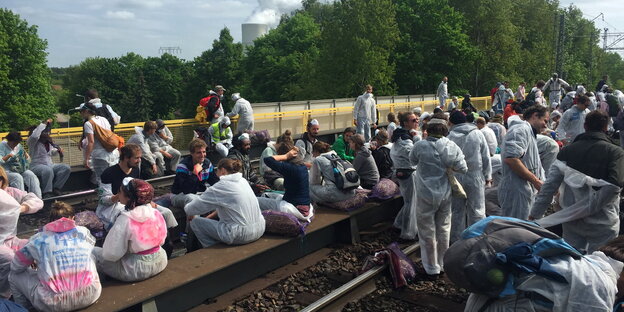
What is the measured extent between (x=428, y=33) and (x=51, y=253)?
43.4 m

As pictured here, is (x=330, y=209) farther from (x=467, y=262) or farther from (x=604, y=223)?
(x=467, y=262)

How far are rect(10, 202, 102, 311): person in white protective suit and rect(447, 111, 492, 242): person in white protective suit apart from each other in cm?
462

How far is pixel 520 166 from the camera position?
5.96 metres

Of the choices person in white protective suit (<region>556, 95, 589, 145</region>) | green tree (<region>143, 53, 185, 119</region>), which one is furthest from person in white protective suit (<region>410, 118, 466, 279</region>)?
green tree (<region>143, 53, 185, 119</region>)

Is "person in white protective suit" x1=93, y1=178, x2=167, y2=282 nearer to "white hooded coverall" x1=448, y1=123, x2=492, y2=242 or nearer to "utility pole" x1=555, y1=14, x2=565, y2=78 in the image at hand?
"white hooded coverall" x1=448, y1=123, x2=492, y2=242

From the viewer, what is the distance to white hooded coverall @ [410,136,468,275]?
6027mm

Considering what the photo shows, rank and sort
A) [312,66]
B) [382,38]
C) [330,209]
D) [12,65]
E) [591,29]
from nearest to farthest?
[330,209] < [382,38] < [312,66] < [12,65] < [591,29]

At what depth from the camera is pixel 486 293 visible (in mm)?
2535

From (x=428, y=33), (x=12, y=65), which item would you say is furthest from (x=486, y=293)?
(x=12, y=65)

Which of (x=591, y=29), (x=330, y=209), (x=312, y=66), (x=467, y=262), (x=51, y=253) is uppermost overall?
(x=591, y=29)

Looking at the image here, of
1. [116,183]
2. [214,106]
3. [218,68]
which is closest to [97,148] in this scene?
[116,183]

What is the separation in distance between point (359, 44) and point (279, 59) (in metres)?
30.9

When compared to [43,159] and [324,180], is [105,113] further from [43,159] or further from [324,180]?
[324,180]

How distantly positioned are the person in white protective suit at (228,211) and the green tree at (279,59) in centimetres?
5450
